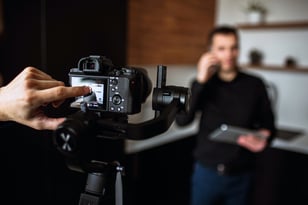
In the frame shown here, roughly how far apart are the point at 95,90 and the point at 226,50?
108 cm

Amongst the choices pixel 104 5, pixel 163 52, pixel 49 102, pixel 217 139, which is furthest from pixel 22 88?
pixel 163 52

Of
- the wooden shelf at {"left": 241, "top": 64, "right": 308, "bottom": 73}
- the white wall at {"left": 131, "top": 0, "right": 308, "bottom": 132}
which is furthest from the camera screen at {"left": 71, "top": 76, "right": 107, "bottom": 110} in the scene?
the wooden shelf at {"left": 241, "top": 64, "right": 308, "bottom": 73}

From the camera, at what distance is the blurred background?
3.04ft

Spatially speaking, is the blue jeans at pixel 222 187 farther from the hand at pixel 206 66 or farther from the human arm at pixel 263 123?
the hand at pixel 206 66

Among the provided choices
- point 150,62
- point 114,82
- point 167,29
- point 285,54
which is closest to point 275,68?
point 285,54

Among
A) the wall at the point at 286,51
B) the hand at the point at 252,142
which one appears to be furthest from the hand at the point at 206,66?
the wall at the point at 286,51

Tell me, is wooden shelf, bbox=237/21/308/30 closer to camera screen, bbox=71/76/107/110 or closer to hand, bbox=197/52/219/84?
hand, bbox=197/52/219/84

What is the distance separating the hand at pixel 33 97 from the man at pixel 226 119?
3.18 ft

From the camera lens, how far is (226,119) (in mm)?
1455

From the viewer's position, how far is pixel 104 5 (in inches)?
51.3

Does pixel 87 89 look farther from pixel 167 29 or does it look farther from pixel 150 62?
pixel 167 29

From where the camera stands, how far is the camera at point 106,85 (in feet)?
1.60

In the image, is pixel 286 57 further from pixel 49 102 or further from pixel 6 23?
pixel 49 102

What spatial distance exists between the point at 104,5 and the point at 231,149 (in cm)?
88
